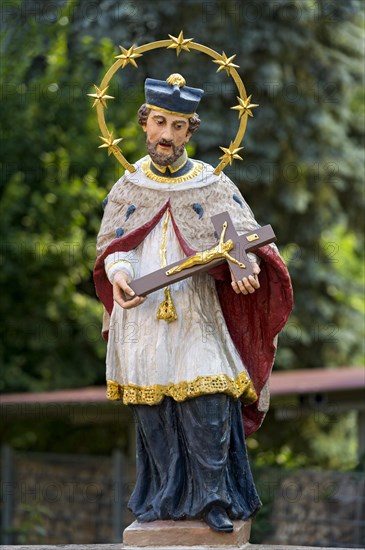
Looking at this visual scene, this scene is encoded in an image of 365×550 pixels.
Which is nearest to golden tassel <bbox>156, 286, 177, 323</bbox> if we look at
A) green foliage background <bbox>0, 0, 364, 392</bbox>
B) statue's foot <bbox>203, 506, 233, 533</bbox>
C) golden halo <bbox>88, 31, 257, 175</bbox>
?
golden halo <bbox>88, 31, 257, 175</bbox>

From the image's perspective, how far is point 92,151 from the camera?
2036 centimetres

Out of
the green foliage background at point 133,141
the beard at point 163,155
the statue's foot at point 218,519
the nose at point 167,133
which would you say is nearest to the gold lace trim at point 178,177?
the beard at point 163,155

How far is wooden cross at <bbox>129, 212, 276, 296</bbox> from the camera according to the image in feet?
30.0

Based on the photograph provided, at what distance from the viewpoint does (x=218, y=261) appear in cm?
919

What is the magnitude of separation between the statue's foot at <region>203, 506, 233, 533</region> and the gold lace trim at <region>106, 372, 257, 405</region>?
0.67 metres

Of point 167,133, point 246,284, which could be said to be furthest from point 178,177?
point 246,284

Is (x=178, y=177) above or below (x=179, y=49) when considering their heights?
below

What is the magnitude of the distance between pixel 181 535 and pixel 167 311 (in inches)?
51.9

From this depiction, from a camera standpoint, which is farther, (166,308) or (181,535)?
(166,308)

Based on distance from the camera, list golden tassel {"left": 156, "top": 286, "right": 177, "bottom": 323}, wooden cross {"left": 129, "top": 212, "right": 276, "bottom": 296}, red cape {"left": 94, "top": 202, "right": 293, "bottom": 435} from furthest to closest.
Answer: red cape {"left": 94, "top": 202, "right": 293, "bottom": 435}
golden tassel {"left": 156, "top": 286, "right": 177, "bottom": 323}
wooden cross {"left": 129, "top": 212, "right": 276, "bottom": 296}

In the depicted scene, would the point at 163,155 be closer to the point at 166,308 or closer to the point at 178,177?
the point at 178,177

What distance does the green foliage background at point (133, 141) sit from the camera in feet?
64.2

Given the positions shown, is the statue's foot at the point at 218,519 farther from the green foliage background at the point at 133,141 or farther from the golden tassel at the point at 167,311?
the green foliage background at the point at 133,141

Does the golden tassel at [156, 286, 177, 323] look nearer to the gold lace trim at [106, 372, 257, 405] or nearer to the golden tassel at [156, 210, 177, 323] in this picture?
the golden tassel at [156, 210, 177, 323]
